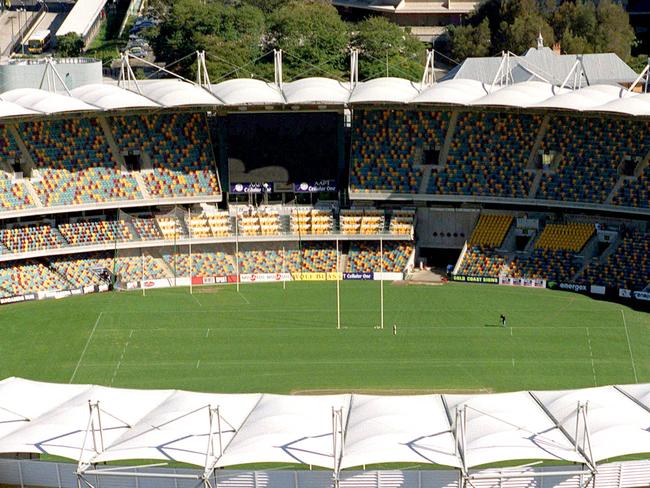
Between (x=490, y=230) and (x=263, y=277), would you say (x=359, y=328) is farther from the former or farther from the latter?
(x=490, y=230)

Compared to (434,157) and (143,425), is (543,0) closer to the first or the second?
(434,157)

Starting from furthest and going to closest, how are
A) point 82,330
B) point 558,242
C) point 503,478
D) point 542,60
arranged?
1. point 542,60
2. point 558,242
3. point 82,330
4. point 503,478

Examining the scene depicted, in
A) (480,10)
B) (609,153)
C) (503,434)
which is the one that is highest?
(503,434)

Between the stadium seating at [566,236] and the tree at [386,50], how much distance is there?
49569 mm

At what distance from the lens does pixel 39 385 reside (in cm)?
5019

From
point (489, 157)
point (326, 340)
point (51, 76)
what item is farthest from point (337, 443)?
point (51, 76)

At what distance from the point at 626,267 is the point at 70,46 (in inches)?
3626

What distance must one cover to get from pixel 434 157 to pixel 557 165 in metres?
8.48

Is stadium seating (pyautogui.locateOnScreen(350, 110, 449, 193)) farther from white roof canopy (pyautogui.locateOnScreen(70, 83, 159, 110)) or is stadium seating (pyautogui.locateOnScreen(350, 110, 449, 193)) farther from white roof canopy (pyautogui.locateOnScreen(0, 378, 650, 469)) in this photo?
A: white roof canopy (pyautogui.locateOnScreen(0, 378, 650, 469))

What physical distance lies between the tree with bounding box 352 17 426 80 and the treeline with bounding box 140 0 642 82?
0.11m

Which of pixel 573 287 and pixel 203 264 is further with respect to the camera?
pixel 203 264

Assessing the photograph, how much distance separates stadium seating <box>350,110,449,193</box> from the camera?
86188 millimetres

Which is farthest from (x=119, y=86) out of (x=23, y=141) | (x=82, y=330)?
(x=82, y=330)

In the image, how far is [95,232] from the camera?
83.4 m
